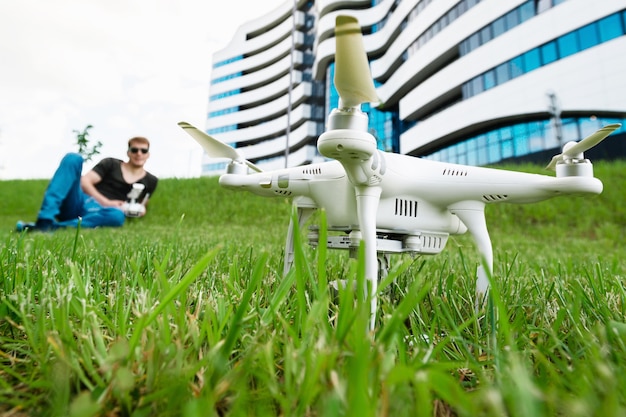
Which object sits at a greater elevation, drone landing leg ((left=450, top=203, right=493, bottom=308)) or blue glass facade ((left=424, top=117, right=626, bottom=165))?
blue glass facade ((left=424, top=117, right=626, bottom=165))

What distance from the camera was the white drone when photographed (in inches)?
28.2

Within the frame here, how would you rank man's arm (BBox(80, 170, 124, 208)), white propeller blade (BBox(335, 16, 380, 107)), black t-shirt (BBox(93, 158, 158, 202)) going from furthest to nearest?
black t-shirt (BBox(93, 158, 158, 202))
man's arm (BBox(80, 170, 124, 208))
white propeller blade (BBox(335, 16, 380, 107))

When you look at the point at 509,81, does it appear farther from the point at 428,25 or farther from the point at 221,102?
the point at 221,102

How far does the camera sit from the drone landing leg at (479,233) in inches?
31.3

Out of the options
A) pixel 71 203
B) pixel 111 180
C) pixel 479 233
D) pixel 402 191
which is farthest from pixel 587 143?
pixel 111 180

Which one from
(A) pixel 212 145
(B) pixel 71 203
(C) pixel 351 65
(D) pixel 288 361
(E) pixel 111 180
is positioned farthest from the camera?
(E) pixel 111 180

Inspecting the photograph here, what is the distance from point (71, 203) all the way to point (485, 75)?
59.0 feet

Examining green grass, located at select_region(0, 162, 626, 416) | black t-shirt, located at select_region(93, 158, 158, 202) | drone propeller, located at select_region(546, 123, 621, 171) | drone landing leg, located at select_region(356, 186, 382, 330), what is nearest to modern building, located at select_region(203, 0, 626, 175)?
black t-shirt, located at select_region(93, 158, 158, 202)

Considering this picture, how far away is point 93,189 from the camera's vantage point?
163 inches

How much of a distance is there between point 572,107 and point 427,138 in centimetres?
698

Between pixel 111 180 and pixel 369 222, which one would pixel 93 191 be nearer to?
pixel 111 180

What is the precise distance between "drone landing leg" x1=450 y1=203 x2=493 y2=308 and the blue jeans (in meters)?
3.72

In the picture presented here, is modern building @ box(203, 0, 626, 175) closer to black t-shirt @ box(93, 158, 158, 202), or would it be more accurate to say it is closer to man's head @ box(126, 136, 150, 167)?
man's head @ box(126, 136, 150, 167)

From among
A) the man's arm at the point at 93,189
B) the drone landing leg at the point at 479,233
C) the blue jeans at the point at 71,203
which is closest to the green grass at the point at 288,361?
the drone landing leg at the point at 479,233
